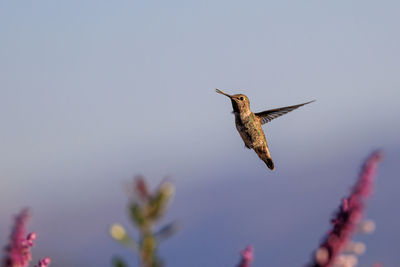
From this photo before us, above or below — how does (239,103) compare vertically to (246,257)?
above

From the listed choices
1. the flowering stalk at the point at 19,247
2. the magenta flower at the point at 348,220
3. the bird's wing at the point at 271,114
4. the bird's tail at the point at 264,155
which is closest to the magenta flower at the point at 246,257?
the magenta flower at the point at 348,220

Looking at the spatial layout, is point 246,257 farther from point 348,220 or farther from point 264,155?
point 264,155

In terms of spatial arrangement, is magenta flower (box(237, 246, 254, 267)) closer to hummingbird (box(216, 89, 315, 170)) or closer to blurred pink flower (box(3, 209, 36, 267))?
blurred pink flower (box(3, 209, 36, 267))

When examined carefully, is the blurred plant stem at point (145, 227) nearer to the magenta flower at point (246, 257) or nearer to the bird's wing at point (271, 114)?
the magenta flower at point (246, 257)

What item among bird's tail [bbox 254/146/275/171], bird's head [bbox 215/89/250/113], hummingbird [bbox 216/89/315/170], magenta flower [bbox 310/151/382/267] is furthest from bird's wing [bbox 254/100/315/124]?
magenta flower [bbox 310/151/382/267]

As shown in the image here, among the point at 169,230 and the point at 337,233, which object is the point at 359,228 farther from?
the point at 169,230

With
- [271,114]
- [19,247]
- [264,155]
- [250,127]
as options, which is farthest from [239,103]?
[19,247]
